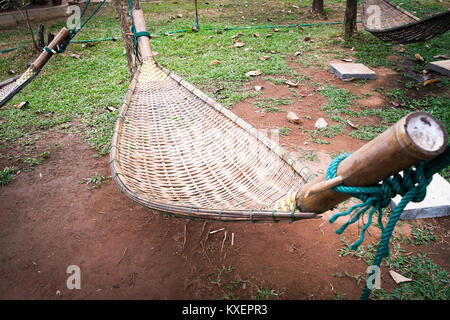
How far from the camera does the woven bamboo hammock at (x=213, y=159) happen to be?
0.87m

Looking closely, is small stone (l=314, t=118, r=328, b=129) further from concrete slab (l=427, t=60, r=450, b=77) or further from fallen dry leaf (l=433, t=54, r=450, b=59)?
fallen dry leaf (l=433, t=54, r=450, b=59)

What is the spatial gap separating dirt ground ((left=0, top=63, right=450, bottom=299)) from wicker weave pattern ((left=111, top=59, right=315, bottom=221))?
358 mm

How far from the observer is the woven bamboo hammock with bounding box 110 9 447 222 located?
867 millimetres

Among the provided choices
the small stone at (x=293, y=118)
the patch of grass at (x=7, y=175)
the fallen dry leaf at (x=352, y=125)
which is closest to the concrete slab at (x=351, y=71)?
the fallen dry leaf at (x=352, y=125)

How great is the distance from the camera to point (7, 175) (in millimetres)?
2410

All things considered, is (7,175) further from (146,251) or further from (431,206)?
(431,206)

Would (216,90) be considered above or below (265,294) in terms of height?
above

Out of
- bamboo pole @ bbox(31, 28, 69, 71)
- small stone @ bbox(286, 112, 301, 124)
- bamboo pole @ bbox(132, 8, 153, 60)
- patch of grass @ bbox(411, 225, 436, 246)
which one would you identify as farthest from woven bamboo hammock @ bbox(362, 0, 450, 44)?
bamboo pole @ bbox(31, 28, 69, 71)

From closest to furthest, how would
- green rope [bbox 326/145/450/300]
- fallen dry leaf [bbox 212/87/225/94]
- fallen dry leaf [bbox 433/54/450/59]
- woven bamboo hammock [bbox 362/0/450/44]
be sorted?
green rope [bbox 326/145/450/300]
woven bamboo hammock [bbox 362/0/450/44]
fallen dry leaf [bbox 212/87/225/94]
fallen dry leaf [bbox 433/54/450/59]

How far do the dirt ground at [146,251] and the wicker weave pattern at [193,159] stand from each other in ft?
1.18

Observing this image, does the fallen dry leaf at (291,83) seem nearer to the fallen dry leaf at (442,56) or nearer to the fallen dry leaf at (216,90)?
the fallen dry leaf at (216,90)

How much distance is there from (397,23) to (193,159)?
4252mm

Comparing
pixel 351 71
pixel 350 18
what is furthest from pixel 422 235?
pixel 350 18

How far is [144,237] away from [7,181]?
1421 millimetres
